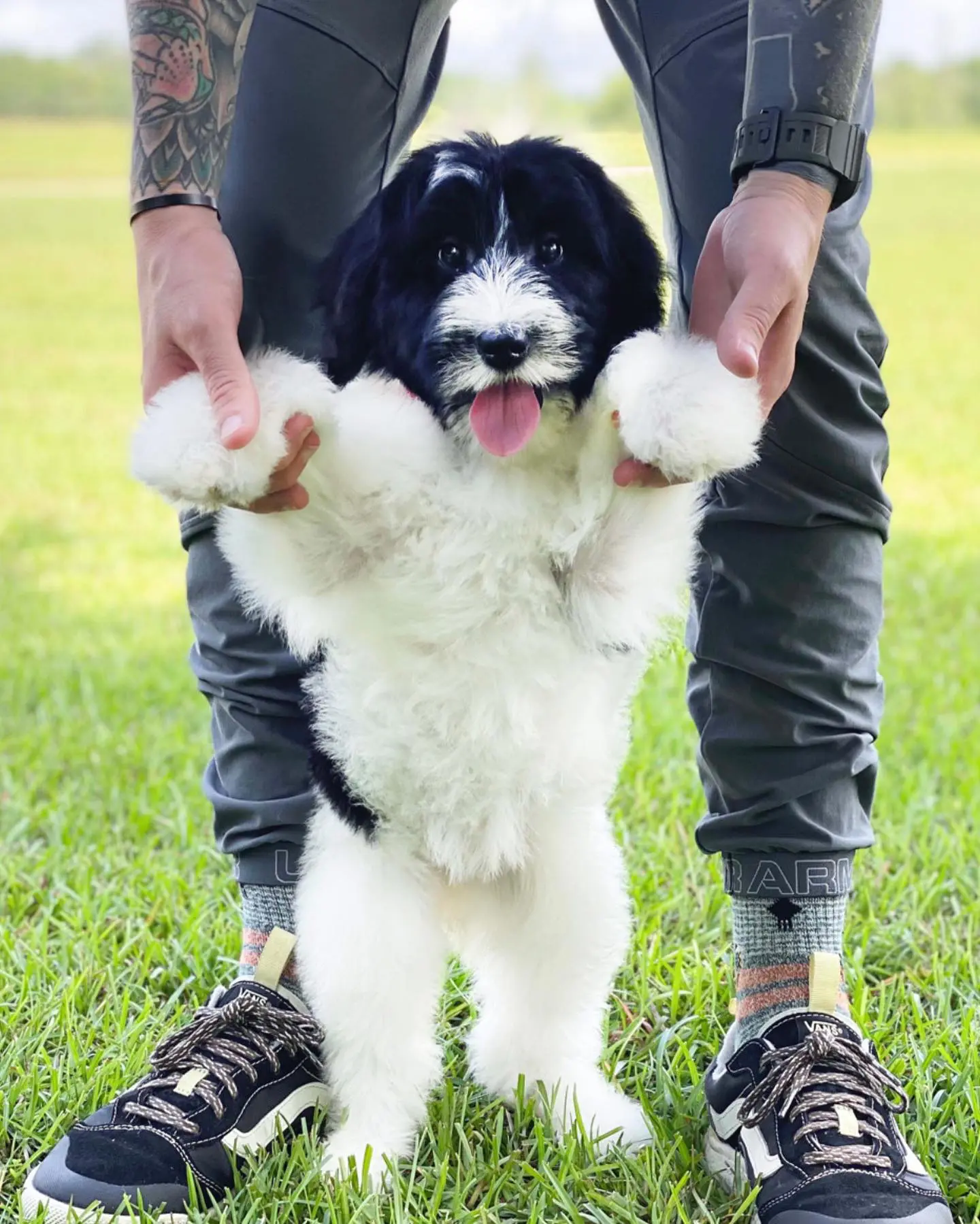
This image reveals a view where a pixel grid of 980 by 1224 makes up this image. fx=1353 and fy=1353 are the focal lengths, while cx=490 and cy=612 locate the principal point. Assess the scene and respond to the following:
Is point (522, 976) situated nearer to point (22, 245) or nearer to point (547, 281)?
point (547, 281)

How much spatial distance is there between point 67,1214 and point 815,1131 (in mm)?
1014

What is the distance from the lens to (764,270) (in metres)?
1.63

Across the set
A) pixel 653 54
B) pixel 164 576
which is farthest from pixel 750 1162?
pixel 164 576

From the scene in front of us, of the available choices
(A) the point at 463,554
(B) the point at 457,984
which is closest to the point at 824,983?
(B) the point at 457,984

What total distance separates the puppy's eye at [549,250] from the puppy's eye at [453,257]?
0.09 m

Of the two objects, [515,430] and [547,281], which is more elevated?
[547,281]

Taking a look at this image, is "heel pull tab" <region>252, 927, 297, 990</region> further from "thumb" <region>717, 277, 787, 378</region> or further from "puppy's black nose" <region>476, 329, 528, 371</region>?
"thumb" <region>717, 277, 787, 378</region>

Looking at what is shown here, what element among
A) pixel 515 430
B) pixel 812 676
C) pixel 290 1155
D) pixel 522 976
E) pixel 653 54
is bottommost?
pixel 290 1155

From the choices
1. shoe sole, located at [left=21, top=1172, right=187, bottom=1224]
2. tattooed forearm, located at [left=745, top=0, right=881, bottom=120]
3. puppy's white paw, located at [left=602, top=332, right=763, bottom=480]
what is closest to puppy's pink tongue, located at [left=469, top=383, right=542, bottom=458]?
puppy's white paw, located at [left=602, top=332, right=763, bottom=480]

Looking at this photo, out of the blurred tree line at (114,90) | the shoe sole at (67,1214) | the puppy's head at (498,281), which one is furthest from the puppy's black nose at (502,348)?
the blurred tree line at (114,90)

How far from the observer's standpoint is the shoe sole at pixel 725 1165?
1892 mm

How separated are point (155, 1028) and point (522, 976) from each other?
674 millimetres

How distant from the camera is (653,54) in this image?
6.66 ft

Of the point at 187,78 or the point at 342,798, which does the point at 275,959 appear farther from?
the point at 187,78
